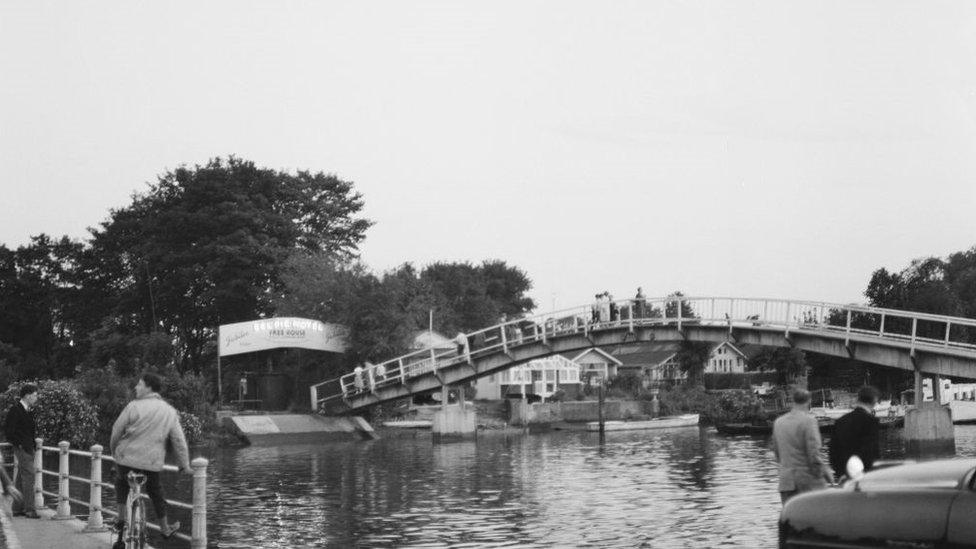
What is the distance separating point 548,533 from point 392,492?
32.8 ft

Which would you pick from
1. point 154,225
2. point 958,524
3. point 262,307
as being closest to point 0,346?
point 154,225

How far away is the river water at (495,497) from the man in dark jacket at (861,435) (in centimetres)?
580

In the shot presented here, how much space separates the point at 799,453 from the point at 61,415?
36.0 metres

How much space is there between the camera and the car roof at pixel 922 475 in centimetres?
799

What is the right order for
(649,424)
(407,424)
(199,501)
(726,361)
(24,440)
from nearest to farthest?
(199,501) < (24,440) < (407,424) < (649,424) < (726,361)

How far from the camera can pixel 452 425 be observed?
61.2 m

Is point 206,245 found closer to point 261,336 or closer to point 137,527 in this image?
point 261,336

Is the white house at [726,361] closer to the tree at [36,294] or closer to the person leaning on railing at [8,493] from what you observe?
the tree at [36,294]

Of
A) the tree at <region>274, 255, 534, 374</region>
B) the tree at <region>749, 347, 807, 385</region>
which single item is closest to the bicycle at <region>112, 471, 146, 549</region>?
the tree at <region>274, 255, 534, 374</region>

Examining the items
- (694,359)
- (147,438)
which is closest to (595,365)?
(694,359)

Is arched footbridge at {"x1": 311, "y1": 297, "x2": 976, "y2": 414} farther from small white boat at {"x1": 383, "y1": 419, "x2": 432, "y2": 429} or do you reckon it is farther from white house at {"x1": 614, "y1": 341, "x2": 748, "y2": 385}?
white house at {"x1": 614, "y1": 341, "x2": 748, "y2": 385}

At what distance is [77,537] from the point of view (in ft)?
52.0

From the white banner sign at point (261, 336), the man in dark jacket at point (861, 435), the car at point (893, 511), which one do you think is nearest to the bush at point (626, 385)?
the white banner sign at point (261, 336)

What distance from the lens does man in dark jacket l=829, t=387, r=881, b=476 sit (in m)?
13.2
